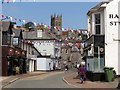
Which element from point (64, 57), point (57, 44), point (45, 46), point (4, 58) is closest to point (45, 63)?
point (45, 46)

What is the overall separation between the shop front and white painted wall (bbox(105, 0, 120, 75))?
14.9 metres

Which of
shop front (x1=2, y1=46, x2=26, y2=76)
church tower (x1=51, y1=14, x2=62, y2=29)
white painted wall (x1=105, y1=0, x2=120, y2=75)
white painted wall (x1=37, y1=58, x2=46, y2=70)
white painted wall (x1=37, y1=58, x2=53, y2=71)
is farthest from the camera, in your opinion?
church tower (x1=51, y1=14, x2=62, y2=29)

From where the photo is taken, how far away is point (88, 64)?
36688 mm

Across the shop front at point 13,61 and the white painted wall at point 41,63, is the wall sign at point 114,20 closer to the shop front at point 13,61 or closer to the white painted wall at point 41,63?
the shop front at point 13,61

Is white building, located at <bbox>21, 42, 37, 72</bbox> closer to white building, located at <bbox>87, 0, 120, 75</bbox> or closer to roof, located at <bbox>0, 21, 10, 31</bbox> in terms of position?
roof, located at <bbox>0, 21, 10, 31</bbox>

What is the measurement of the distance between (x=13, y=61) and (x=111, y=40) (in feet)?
63.5

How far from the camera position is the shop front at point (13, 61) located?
45219 mm

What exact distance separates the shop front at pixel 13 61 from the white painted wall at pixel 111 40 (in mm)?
14887

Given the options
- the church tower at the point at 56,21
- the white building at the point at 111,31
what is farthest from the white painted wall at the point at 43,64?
the church tower at the point at 56,21

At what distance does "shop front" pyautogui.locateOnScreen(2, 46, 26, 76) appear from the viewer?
4522cm

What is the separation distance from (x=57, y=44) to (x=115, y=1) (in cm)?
6108

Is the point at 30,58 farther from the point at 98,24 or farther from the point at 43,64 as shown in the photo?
the point at 98,24

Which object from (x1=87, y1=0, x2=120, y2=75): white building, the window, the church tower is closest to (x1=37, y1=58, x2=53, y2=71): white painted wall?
the window

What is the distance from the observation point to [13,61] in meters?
50.8
